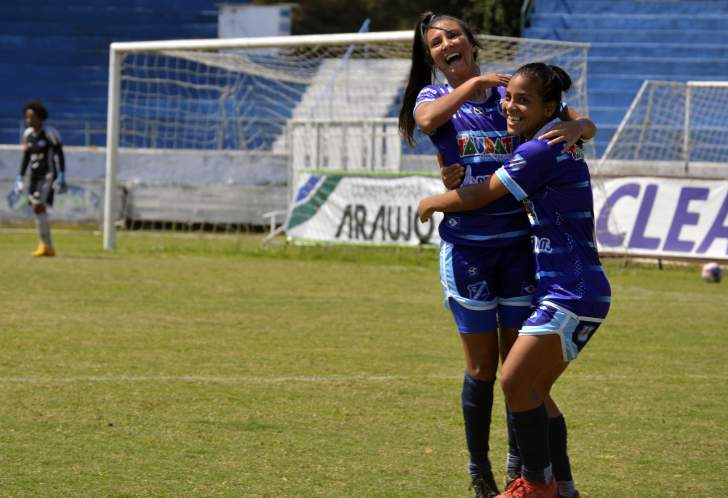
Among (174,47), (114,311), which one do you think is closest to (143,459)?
(114,311)

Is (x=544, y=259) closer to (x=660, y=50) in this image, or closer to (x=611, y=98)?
(x=611, y=98)

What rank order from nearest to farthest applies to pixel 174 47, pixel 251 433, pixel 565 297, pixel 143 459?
pixel 565 297
pixel 143 459
pixel 251 433
pixel 174 47

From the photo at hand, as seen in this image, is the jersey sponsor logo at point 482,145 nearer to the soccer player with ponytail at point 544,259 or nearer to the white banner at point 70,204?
the soccer player with ponytail at point 544,259

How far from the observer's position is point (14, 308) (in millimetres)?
12367

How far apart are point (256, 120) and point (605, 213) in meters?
10.9

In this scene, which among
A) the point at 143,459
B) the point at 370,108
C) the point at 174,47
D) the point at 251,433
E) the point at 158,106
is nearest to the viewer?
the point at 143,459

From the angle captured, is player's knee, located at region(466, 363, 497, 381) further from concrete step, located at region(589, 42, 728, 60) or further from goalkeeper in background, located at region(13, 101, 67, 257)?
concrete step, located at region(589, 42, 728, 60)

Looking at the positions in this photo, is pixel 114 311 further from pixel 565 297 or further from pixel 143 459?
pixel 565 297

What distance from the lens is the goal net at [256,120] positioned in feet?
69.4

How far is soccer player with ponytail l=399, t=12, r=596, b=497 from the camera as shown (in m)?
5.28

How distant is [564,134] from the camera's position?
4.98 m

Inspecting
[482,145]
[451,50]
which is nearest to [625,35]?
[451,50]

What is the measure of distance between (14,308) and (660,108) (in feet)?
57.3

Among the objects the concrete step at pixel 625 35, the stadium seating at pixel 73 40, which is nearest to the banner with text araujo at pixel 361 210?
the concrete step at pixel 625 35
